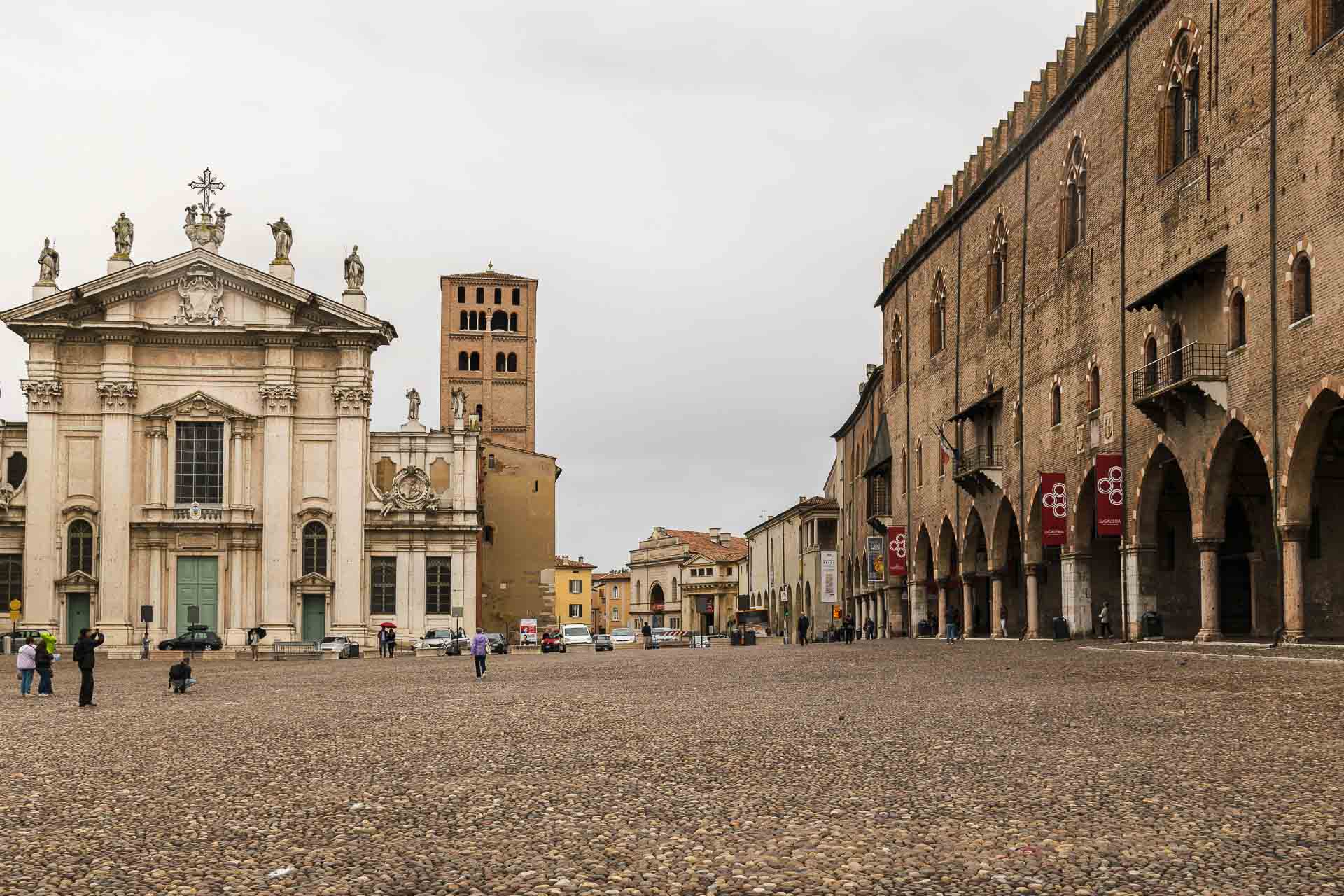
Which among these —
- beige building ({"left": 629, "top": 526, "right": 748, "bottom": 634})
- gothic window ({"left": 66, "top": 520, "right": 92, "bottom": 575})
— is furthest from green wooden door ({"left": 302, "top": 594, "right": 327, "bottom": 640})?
beige building ({"left": 629, "top": 526, "right": 748, "bottom": 634})

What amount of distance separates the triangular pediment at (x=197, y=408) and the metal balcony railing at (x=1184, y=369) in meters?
41.8

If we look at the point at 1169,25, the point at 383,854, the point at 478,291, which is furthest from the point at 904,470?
the point at 383,854

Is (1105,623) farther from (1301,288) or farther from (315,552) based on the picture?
(315,552)

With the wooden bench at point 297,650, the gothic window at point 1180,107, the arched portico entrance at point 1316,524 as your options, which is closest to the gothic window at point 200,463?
the wooden bench at point 297,650

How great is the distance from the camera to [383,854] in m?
8.69

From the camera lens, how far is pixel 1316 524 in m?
35.2

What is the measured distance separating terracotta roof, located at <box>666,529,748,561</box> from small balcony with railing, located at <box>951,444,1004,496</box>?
91.7 meters

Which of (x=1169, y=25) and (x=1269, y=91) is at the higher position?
(x=1169, y=25)

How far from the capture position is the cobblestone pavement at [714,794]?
795 centimetres

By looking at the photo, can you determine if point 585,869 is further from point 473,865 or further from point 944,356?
point 944,356

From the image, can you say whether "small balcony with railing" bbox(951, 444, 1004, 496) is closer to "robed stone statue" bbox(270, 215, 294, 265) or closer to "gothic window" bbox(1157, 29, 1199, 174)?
"gothic window" bbox(1157, 29, 1199, 174)

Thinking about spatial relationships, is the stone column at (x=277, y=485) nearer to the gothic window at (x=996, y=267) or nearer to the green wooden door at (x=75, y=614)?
the green wooden door at (x=75, y=614)

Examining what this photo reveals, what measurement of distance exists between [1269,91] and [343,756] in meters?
23.6

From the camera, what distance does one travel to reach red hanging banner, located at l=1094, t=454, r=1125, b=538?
37750 millimetres
